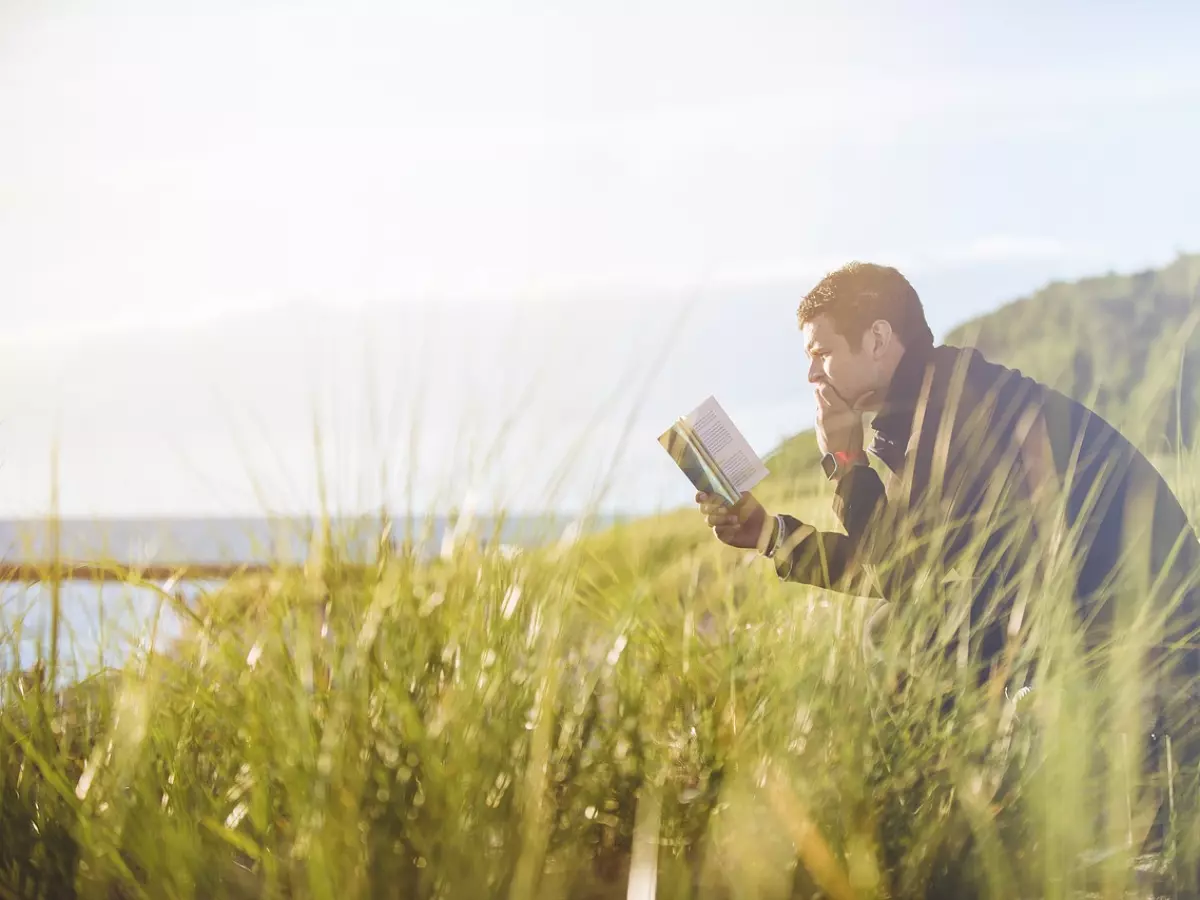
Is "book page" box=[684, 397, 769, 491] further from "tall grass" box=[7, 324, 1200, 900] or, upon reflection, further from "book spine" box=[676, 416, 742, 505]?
"tall grass" box=[7, 324, 1200, 900]

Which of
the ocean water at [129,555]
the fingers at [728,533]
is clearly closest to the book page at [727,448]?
the fingers at [728,533]

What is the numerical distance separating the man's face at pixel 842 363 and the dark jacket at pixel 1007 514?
258 millimetres

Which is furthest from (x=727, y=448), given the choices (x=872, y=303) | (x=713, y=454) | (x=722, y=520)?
(x=872, y=303)

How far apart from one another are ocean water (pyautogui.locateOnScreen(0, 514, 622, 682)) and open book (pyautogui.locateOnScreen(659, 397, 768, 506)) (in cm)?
80

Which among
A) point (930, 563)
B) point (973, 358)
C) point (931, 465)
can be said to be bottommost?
point (930, 563)

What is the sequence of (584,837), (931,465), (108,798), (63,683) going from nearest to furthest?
(108,798), (584,837), (63,683), (931,465)

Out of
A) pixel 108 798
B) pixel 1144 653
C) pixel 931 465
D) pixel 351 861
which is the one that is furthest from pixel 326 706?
pixel 1144 653

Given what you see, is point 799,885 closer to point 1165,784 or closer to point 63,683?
A: point 1165,784

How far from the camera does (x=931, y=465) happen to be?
283cm

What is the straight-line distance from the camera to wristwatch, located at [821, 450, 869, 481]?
10.8 ft

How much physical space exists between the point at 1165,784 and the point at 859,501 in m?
1.00

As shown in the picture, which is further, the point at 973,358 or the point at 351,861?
the point at 973,358

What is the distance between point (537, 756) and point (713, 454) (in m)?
1.34

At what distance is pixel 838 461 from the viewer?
10.9 feet
